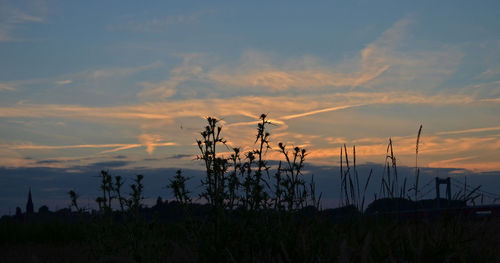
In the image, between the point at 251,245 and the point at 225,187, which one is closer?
the point at 251,245

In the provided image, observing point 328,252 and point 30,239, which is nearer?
point 328,252

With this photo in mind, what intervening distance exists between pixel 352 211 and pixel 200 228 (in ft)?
7.87

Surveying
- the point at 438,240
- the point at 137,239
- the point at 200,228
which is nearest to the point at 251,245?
the point at 200,228

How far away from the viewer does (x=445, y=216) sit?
5.26 metres

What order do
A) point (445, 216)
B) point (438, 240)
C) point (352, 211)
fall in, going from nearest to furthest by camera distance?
point (438, 240)
point (445, 216)
point (352, 211)

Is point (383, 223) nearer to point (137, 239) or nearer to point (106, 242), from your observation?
point (137, 239)

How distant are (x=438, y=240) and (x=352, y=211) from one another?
184 centimetres

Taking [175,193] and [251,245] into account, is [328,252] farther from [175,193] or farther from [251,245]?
[175,193]

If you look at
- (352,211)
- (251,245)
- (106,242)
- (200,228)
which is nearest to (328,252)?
(251,245)

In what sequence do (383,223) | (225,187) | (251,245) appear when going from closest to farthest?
(251,245) < (225,187) < (383,223)

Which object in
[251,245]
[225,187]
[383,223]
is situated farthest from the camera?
[383,223]

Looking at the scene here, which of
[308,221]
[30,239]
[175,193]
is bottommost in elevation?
[30,239]

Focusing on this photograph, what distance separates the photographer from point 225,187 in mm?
4945

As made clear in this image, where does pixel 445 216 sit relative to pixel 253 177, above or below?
below
